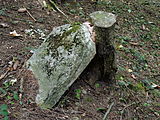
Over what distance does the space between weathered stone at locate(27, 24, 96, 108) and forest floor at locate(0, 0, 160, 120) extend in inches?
→ 5.4

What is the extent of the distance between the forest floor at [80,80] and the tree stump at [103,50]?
17 cm

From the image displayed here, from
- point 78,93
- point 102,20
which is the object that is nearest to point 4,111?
point 78,93

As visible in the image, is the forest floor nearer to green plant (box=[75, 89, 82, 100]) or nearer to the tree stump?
green plant (box=[75, 89, 82, 100])

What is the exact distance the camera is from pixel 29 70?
3.27 metres

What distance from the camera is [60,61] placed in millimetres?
3135

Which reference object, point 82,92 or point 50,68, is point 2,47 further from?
point 82,92

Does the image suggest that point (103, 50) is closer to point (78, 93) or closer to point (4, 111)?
point (78, 93)

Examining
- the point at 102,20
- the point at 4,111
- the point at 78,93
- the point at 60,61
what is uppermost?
the point at 102,20

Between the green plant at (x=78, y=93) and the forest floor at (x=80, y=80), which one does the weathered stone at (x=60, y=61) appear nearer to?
the forest floor at (x=80, y=80)

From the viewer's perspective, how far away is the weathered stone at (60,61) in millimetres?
3012

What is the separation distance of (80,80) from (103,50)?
1.92 feet

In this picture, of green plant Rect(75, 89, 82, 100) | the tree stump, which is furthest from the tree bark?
green plant Rect(75, 89, 82, 100)

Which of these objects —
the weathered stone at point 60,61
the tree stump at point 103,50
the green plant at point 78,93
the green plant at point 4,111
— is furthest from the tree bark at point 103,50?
the green plant at point 4,111

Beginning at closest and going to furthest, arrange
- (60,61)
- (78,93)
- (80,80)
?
(60,61) → (78,93) → (80,80)
